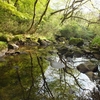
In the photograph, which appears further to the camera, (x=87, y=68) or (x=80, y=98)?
(x=87, y=68)

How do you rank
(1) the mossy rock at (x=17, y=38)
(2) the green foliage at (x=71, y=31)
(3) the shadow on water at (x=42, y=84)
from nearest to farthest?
(3) the shadow on water at (x=42, y=84) < (1) the mossy rock at (x=17, y=38) < (2) the green foliage at (x=71, y=31)

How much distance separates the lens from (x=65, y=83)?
267 inches

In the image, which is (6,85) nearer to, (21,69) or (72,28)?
(21,69)

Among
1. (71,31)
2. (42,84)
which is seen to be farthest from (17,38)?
(71,31)

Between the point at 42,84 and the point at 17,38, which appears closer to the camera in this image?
the point at 42,84

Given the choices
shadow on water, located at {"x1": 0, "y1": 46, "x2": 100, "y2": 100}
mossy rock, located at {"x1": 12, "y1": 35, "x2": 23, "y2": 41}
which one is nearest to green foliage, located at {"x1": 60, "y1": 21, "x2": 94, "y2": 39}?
mossy rock, located at {"x1": 12, "y1": 35, "x2": 23, "y2": 41}

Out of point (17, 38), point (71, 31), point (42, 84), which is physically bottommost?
point (71, 31)

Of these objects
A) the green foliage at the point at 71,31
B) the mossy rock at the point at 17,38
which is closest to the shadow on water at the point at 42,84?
the mossy rock at the point at 17,38

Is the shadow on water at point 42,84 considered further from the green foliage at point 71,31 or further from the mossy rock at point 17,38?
the green foliage at point 71,31

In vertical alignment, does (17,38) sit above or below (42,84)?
below

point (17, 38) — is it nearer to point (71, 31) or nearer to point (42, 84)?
point (42, 84)

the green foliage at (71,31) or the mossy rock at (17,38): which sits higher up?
the mossy rock at (17,38)

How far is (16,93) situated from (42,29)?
17280 mm

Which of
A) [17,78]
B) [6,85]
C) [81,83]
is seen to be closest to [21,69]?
[17,78]
